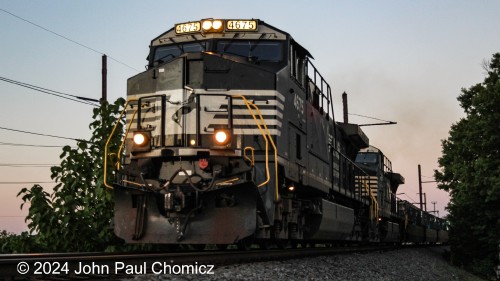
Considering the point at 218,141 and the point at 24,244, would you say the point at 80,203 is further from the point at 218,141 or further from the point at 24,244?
the point at 218,141

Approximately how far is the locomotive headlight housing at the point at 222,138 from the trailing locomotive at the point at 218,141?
0.02 m

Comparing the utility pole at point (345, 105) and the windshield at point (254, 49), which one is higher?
the utility pole at point (345, 105)

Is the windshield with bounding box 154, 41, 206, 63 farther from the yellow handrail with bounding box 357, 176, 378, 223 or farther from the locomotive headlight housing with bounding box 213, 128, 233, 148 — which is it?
the yellow handrail with bounding box 357, 176, 378, 223

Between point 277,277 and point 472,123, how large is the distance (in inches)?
844

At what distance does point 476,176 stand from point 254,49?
59.1ft

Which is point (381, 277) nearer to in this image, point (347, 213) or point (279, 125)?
point (279, 125)

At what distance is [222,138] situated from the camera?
9594 mm

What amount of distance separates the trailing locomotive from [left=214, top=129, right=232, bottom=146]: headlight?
0.02m

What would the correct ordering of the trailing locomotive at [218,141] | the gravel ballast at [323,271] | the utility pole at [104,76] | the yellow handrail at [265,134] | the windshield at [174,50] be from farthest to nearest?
the utility pole at [104,76], the windshield at [174,50], the yellow handrail at [265,134], the trailing locomotive at [218,141], the gravel ballast at [323,271]

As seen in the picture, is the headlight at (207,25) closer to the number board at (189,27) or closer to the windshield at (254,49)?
the number board at (189,27)

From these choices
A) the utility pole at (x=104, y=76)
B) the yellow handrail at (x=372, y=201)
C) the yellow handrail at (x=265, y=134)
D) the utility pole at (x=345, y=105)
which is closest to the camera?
the yellow handrail at (x=265, y=134)

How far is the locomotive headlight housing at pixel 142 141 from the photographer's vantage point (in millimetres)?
10023

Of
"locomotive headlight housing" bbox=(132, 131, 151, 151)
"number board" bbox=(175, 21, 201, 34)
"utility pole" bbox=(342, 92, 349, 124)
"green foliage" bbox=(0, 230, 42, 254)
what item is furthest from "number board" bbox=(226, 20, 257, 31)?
"utility pole" bbox=(342, 92, 349, 124)

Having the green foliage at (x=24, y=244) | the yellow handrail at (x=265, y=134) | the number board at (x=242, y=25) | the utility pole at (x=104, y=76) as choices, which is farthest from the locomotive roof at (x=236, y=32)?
the utility pole at (x=104, y=76)
